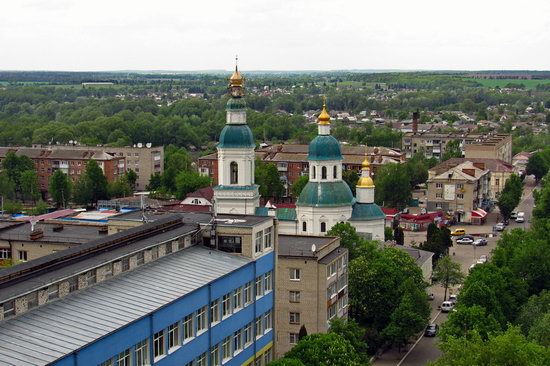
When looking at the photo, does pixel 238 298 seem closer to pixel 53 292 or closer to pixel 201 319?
pixel 201 319

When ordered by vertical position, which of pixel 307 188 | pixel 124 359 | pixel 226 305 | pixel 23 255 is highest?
pixel 124 359

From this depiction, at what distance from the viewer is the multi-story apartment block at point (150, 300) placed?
27078 millimetres

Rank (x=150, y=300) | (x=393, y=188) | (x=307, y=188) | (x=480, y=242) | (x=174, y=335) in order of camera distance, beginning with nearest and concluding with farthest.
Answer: (x=150, y=300)
(x=174, y=335)
(x=307, y=188)
(x=480, y=242)
(x=393, y=188)

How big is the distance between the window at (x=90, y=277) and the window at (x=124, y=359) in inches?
137

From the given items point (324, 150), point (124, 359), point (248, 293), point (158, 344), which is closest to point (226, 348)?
point (248, 293)

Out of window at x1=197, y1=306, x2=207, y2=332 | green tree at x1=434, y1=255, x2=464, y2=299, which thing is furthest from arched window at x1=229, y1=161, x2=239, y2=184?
window at x1=197, y1=306, x2=207, y2=332

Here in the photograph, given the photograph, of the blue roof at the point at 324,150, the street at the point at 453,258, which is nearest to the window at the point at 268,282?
the street at the point at 453,258

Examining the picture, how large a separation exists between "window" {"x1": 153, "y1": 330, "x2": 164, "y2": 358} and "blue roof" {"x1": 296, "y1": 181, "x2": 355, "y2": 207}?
1452 inches

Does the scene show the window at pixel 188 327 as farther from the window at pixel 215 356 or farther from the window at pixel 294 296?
the window at pixel 294 296

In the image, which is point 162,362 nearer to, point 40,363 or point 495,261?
point 40,363

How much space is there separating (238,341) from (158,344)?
6643 millimetres

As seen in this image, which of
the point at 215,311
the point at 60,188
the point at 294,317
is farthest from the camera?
the point at 60,188

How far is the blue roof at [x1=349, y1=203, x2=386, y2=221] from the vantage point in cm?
6781

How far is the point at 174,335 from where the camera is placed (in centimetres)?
3158
